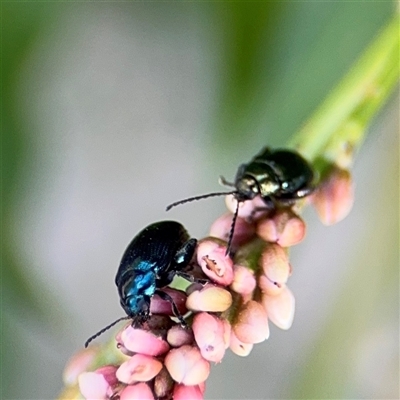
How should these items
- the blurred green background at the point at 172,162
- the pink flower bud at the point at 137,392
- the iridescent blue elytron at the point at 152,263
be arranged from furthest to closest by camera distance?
1. the blurred green background at the point at 172,162
2. the iridescent blue elytron at the point at 152,263
3. the pink flower bud at the point at 137,392

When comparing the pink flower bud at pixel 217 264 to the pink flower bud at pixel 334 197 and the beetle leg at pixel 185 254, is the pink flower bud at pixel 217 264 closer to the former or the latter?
the beetle leg at pixel 185 254

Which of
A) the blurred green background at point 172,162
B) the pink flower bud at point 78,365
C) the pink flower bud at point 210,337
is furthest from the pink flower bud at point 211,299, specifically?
the blurred green background at point 172,162

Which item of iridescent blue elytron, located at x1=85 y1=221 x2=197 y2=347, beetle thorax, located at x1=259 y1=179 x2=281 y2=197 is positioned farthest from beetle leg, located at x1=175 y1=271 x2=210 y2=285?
beetle thorax, located at x1=259 y1=179 x2=281 y2=197

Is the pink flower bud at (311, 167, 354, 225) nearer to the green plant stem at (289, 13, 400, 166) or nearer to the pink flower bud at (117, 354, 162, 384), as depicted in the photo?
the green plant stem at (289, 13, 400, 166)

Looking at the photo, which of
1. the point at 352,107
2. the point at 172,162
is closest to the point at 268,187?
the point at 352,107

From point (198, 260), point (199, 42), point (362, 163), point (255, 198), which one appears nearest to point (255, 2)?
point (199, 42)

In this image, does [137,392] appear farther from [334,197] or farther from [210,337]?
[334,197]
